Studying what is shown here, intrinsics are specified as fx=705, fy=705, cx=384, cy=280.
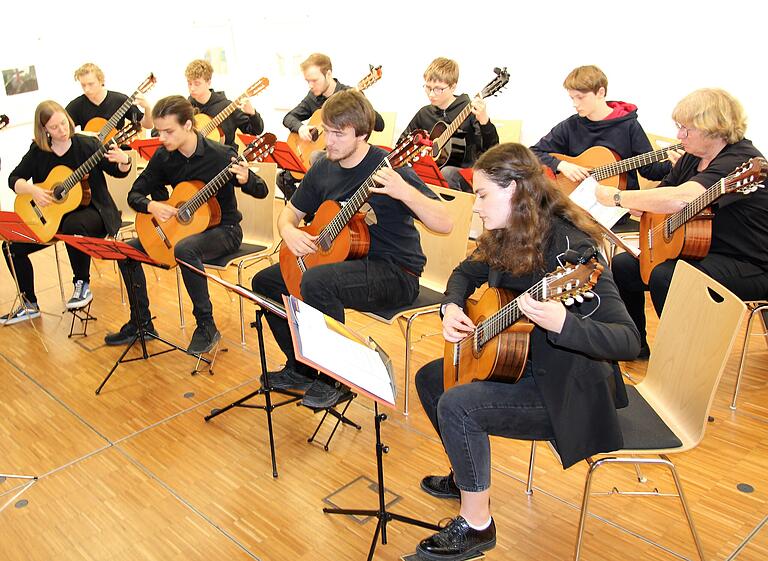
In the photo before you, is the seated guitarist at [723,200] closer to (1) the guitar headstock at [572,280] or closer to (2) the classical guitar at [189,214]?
(1) the guitar headstock at [572,280]

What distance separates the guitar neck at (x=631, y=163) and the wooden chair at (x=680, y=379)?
1.70m

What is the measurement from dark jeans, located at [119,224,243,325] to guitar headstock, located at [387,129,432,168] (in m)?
1.26

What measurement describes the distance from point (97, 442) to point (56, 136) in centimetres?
213

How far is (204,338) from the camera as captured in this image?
12.8 ft

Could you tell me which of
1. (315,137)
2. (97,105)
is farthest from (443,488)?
(97,105)

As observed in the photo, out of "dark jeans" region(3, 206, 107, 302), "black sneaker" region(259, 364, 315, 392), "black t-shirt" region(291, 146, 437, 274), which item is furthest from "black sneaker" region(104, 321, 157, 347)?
"black t-shirt" region(291, 146, 437, 274)

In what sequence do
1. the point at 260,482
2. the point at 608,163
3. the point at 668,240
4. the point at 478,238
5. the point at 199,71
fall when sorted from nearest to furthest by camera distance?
1. the point at 478,238
2. the point at 260,482
3. the point at 668,240
4. the point at 608,163
5. the point at 199,71

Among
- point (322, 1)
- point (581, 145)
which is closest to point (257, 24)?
point (322, 1)

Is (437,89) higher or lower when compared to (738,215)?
higher

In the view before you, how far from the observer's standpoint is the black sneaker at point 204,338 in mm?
3838

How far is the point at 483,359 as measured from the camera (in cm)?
216

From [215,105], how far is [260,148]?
8.40ft

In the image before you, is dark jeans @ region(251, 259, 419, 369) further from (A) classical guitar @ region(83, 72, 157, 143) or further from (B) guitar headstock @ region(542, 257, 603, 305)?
(A) classical guitar @ region(83, 72, 157, 143)

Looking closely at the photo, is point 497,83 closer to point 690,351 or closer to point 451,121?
point 451,121
